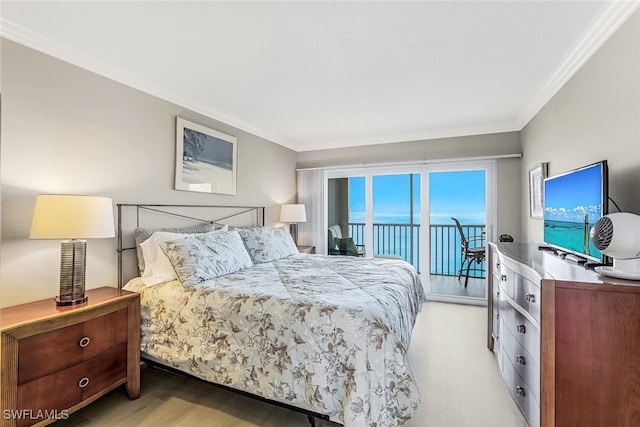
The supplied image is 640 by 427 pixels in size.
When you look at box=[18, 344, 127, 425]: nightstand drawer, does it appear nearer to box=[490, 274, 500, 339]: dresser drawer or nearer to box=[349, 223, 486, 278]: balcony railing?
box=[490, 274, 500, 339]: dresser drawer

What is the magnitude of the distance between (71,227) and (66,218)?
2.3 inches

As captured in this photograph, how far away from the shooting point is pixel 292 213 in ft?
14.8

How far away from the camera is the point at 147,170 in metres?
2.67

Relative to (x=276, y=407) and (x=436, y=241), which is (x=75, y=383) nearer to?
(x=276, y=407)

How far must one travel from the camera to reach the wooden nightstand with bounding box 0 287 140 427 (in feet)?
4.76

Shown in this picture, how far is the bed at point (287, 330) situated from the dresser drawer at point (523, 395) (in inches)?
24.2

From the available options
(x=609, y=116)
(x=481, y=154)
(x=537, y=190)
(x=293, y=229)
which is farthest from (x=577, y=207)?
(x=293, y=229)

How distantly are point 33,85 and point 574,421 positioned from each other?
348 cm

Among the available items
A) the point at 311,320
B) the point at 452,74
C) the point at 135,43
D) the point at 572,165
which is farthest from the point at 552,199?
the point at 135,43

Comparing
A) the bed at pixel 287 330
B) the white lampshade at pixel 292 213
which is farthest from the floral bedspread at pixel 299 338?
the white lampshade at pixel 292 213

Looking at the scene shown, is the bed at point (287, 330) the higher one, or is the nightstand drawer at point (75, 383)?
the bed at point (287, 330)

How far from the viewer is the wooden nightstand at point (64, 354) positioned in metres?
1.45

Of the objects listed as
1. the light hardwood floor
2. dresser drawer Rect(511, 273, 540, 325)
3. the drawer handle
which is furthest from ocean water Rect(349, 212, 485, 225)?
the drawer handle

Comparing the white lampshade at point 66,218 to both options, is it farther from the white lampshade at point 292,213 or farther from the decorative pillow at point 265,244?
the white lampshade at point 292,213
